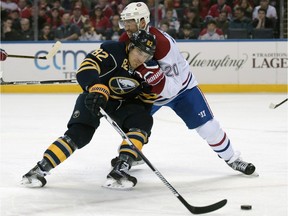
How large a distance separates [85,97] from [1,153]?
4.95 feet

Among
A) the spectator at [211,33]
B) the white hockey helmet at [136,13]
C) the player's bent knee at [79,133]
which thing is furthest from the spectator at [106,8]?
the player's bent knee at [79,133]

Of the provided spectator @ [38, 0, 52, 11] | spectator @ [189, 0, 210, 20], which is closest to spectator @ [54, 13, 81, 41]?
spectator @ [38, 0, 52, 11]

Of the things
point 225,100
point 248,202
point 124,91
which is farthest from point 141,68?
point 225,100

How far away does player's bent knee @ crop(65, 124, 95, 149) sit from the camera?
398 cm

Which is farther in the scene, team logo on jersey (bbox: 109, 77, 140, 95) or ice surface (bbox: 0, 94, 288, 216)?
team logo on jersey (bbox: 109, 77, 140, 95)

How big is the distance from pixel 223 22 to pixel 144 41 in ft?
22.0

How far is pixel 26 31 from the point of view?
10.4 m

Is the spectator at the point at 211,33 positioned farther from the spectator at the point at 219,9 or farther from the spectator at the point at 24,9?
the spectator at the point at 24,9

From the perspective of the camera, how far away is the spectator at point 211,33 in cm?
1031

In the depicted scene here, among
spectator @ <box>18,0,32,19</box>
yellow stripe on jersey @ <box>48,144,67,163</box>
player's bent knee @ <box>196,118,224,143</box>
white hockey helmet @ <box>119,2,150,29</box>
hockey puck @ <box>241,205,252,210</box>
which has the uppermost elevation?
white hockey helmet @ <box>119,2,150,29</box>

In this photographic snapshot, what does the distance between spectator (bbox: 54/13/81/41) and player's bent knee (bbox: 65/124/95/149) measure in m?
6.49

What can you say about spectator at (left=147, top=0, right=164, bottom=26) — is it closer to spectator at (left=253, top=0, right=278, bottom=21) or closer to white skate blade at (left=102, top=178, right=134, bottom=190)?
spectator at (left=253, top=0, right=278, bottom=21)

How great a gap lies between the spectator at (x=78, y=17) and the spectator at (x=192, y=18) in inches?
55.6

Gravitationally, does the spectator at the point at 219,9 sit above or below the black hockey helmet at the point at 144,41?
below
